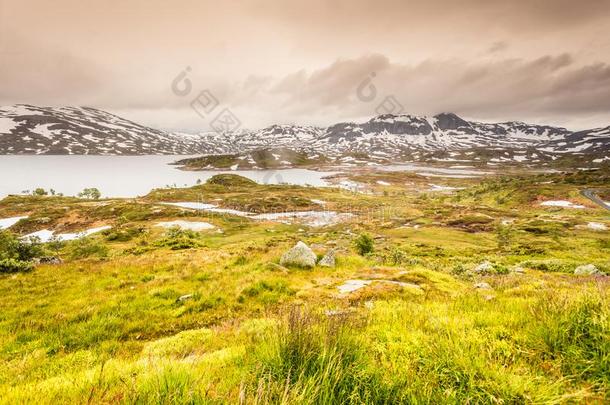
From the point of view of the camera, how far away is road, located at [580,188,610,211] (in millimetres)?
95812

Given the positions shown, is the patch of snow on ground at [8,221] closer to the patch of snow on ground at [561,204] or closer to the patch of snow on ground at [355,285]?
the patch of snow on ground at [355,285]

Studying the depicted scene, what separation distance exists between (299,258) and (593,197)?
137m

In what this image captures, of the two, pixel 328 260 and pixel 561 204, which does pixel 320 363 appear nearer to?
pixel 328 260

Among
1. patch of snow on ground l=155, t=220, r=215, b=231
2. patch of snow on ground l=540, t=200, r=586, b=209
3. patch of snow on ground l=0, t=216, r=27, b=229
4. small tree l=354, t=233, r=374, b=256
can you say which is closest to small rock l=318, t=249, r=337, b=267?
small tree l=354, t=233, r=374, b=256

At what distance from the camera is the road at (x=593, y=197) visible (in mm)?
95812

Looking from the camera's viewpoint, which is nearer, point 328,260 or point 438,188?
point 328,260

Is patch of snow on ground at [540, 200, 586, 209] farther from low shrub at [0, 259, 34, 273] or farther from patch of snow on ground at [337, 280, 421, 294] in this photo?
low shrub at [0, 259, 34, 273]

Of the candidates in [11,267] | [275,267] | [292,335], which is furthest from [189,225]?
[292,335]

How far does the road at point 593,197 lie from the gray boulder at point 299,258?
116m

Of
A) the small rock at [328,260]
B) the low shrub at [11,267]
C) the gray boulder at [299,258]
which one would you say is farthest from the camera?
the low shrub at [11,267]

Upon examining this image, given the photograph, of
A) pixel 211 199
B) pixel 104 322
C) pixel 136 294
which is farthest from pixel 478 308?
pixel 211 199

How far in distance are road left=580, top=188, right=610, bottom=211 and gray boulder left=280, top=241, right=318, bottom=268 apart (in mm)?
115607

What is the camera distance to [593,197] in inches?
4240

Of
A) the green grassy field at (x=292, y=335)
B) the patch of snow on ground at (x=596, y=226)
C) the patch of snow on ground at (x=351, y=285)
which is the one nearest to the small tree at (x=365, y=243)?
the green grassy field at (x=292, y=335)
